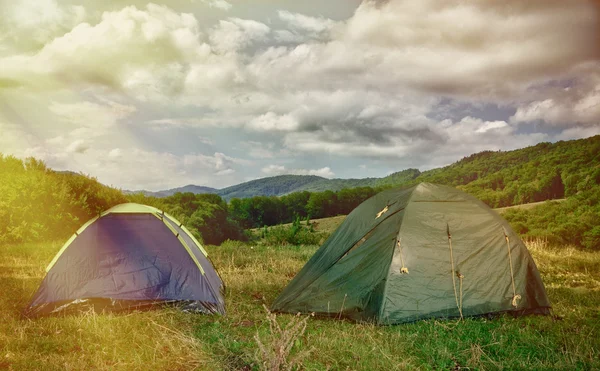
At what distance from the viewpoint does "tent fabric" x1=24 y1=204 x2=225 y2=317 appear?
23.3 ft

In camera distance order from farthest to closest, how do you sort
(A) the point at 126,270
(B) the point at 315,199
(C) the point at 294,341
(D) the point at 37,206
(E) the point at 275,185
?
(E) the point at 275,185 < (B) the point at 315,199 < (D) the point at 37,206 < (A) the point at 126,270 < (C) the point at 294,341

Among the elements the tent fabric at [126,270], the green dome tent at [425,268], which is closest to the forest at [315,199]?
the green dome tent at [425,268]

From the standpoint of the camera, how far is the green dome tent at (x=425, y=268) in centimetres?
670

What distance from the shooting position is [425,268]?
6855 millimetres

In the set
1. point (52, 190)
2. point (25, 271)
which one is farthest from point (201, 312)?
point (52, 190)

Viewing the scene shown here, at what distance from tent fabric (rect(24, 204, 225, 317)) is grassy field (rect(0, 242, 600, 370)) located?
344 millimetres

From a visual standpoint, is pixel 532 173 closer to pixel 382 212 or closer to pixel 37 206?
pixel 382 212

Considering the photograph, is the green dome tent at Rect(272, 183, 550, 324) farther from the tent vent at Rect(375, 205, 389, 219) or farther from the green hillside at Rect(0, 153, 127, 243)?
the green hillside at Rect(0, 153, 127, 243)

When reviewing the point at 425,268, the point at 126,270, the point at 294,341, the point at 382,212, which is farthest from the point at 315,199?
the point at 294,341

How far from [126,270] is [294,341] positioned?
3.24 metres

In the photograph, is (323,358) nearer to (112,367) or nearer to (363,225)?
(112,367)

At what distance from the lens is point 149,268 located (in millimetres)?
7426

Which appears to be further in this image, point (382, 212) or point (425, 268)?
point (382, 212)

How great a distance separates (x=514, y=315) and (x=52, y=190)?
58.4ft
